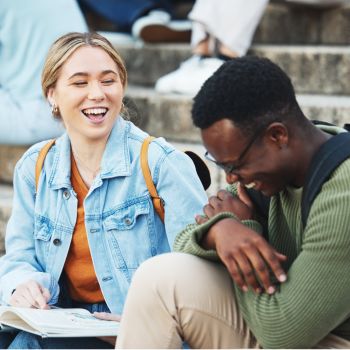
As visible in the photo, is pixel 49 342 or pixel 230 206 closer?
pixel 230 206

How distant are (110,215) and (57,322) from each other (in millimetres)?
462

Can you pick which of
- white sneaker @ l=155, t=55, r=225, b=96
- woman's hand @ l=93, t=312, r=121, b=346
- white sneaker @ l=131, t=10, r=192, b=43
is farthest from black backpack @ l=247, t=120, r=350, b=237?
white sneaker @ l=131, t=10, r=192, b=43

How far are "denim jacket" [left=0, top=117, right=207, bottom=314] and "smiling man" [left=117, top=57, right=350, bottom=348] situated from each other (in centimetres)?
51

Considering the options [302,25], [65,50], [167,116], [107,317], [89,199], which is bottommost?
[167,116]

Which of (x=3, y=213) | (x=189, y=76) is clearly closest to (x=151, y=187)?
(x=3, y=213)

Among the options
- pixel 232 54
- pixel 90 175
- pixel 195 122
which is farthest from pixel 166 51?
pixel 195 122

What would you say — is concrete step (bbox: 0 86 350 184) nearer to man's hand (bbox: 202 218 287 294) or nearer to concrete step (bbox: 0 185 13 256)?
concrete step (bbox: 0 185 13 256)

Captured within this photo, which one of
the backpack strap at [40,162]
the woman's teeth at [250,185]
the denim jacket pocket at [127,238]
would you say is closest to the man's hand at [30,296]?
the denim jacket pocket at [127,238]

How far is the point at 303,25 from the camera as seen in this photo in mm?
5699

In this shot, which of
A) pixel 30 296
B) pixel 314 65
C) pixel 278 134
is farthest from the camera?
pixel 314 65

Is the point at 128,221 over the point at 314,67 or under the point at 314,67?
over

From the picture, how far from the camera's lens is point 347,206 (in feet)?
7.64

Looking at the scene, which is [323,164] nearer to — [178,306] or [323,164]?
[323,164]

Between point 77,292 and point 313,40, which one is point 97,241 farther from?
point 313,40
